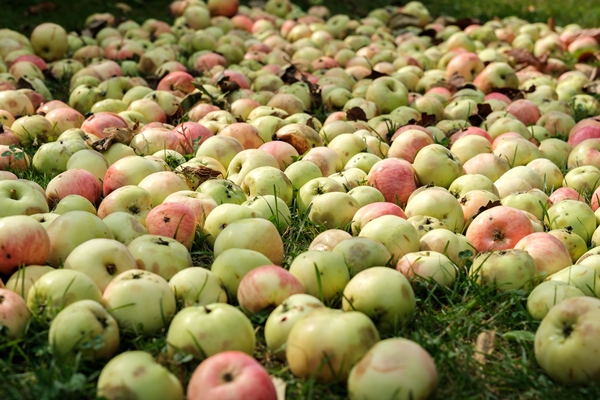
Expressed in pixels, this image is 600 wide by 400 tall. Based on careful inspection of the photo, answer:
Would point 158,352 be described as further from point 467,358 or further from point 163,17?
point 163,17

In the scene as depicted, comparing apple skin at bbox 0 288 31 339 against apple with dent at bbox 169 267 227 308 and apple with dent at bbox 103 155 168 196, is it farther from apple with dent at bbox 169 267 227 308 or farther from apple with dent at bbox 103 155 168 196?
apple with dent at bbox 103 155 168 196

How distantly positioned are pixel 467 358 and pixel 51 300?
1.60 m

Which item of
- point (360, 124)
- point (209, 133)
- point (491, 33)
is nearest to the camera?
point (209, 133)

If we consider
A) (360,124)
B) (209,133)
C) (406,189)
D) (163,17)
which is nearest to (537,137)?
(360,124)

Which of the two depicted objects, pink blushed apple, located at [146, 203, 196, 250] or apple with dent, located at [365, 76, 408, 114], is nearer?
pink blushed apple, located at [146, 203, 196, 250]

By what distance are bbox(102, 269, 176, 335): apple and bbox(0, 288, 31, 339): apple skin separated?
0.30m

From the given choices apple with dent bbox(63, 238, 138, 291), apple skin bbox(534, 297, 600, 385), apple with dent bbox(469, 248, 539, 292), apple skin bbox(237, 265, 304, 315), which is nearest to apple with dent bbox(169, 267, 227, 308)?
apple skin bbox(237, 265, 304, 315)

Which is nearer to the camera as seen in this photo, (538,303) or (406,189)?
(538,303)

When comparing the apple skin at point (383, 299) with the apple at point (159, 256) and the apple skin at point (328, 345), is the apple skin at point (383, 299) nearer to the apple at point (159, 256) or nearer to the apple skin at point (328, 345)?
the apple skin at point (328, 345)

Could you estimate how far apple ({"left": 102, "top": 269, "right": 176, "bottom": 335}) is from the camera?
2861 millimetres

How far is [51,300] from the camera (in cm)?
285

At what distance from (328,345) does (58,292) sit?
1085mm

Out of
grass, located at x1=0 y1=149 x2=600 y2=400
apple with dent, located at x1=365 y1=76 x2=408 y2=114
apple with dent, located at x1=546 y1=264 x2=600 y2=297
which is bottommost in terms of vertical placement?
grass, located at x1=0 y1=149 x2=600 y2=400

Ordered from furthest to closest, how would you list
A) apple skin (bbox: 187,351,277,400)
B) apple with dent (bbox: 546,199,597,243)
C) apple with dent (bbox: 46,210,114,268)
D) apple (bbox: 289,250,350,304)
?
1. apple with dent (bbox: 546,199,597,243)
2. apple with dent (bbox: 46,210,114,268)
3. apple (bbox: 289,250,350,304)
4. apple skin (bbox: 187,351,277,400)
